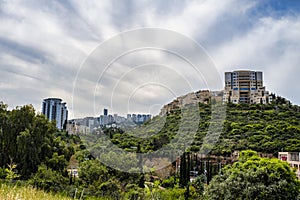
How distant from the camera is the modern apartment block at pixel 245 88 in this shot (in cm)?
4197

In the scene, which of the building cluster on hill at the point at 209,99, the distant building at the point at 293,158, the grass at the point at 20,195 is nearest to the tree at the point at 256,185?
the building cluster on hill at the point at 209,99

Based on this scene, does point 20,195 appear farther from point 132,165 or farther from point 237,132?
point 237,132

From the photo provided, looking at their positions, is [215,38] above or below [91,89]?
above

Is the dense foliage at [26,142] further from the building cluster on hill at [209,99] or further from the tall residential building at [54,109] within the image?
the tall residential building at [54,109]

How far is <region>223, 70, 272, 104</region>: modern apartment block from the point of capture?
138 ft

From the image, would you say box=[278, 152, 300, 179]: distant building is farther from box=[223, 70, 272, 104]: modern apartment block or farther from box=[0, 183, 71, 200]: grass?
box=[223, 70, 272, 104]: modern apartment block

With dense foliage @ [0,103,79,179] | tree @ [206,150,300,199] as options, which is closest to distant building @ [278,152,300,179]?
tree @ [206,150,300,199]

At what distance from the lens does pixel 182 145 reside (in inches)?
769

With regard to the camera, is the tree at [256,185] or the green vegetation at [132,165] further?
the green vegetation at [132,165]

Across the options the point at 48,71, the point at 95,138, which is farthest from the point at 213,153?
the point at 48,71

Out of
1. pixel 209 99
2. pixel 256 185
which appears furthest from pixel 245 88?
pixel 256 185

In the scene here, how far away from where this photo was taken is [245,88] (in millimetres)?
49969

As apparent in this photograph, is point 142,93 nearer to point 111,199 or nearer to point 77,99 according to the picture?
point 77,99

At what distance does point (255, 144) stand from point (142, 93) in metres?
15.0
